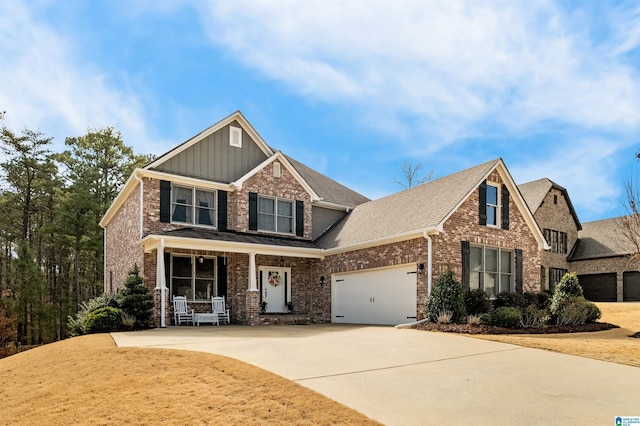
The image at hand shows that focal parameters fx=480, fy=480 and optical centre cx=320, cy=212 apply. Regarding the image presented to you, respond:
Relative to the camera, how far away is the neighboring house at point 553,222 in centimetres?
3081

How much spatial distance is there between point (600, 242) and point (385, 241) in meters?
Answer: 21.9

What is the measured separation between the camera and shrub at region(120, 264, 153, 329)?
596 inches

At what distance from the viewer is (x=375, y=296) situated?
17422 mm

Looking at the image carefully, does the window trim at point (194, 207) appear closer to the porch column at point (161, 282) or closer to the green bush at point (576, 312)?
the porch column at point (161, 282)

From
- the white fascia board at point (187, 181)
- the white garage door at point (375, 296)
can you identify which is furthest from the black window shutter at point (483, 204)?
the white fascia board at point (187, 181)

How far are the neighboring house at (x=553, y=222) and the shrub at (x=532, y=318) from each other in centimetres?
1601

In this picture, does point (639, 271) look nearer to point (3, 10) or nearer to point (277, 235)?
point (277, 235)

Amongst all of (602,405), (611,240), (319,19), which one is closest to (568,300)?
(602,405)

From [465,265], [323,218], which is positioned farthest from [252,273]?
[465,265]

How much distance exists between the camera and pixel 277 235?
2025 cm

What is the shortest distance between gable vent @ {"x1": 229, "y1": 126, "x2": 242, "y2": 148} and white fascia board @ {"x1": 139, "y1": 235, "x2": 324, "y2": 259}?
4.98 m

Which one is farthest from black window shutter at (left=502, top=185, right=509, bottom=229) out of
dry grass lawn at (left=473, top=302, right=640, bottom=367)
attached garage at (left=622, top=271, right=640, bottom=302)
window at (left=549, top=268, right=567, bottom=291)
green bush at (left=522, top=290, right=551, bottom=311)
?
attached garage at (left=622, top=271, right=640, bottom=302)

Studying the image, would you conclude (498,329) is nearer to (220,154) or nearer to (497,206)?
(497,206)

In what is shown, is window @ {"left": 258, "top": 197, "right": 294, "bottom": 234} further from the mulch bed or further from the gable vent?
the mulch bed
